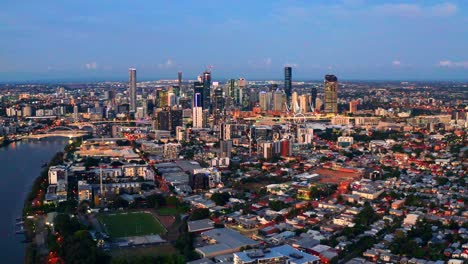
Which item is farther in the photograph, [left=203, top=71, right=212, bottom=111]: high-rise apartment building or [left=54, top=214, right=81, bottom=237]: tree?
[left=203, top=71, right=212, bottom=111]: high-rise apartment building

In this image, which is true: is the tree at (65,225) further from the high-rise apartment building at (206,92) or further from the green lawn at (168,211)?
the high-rise apartment building at (206,92)

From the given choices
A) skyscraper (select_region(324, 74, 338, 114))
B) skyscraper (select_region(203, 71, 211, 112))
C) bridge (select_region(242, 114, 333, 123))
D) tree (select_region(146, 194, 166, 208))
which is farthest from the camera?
skyscraper (select_region(324, 74, 338, 114))

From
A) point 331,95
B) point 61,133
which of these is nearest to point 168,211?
point 61,133

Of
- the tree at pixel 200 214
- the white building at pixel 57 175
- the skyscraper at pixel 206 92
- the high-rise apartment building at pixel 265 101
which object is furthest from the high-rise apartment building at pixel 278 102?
the tree at pixel 200 214

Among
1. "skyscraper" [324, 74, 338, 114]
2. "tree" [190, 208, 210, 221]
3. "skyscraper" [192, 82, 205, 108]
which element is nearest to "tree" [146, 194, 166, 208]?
"tree" [190, 208, 210, 221]

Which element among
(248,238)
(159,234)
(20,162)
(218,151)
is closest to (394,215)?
(248,238)

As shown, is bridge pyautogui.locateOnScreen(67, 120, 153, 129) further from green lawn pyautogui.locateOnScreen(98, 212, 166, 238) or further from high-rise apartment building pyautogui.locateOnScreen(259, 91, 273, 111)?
green lawn pyautogui.locateOnScreen(98, 212, 166, 238)
